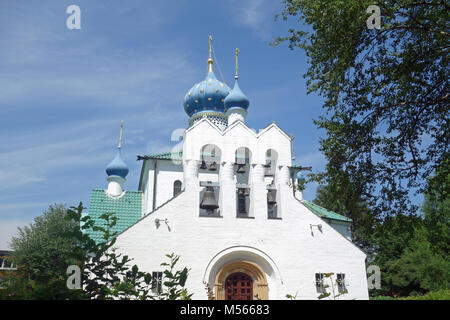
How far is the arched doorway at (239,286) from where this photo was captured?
528 inches

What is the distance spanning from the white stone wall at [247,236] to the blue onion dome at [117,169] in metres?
9.06

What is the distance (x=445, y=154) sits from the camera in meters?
9.86

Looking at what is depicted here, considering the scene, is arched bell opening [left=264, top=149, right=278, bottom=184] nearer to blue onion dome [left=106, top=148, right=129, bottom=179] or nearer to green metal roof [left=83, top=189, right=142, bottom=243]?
green metal roof [left=83, top=189, right=142, bottom=243]

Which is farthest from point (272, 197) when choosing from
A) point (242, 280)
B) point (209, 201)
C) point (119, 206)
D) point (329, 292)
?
point (119, 206)

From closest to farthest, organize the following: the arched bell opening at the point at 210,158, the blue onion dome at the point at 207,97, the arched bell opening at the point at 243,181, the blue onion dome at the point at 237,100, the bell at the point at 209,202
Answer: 1. the bell at the point at 209,202
2. the arched bell opening at the point at 243,181
3. the arched bell opening at the point at 210,158
4. the blue onion dome at the point at 237,100
5. the blue onion dome at the point at 207,97

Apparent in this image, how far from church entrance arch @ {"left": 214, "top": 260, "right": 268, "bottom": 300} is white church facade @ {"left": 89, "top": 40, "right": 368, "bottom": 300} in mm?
35

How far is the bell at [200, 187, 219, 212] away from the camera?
45.9 ft

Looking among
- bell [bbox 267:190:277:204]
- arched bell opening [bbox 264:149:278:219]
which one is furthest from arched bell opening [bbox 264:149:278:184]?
bell [bbox 267:190:277:204]

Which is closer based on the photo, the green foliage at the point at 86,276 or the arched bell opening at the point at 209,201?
the green foliage at the point at 86,276

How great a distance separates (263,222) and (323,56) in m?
6.44

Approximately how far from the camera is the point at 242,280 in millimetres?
13633

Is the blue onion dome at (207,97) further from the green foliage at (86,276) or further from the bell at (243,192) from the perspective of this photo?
the green foliage at (86,276)

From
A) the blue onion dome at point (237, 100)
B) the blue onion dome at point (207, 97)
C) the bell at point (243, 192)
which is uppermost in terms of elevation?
the blue onion dome at point (207, 97)

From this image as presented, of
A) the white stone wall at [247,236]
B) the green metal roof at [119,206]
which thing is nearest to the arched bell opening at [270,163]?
the white stone wall at [247,236]
